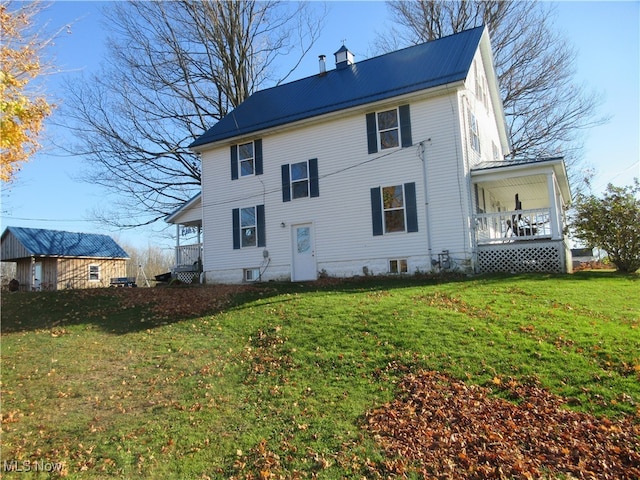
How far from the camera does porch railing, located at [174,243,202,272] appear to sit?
19.1m

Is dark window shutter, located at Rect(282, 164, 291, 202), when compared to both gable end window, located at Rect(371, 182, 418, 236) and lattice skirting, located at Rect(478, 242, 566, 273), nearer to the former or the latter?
gable end window, located at Rect(371, 182, 418, 236)

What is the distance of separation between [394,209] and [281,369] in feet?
28.2

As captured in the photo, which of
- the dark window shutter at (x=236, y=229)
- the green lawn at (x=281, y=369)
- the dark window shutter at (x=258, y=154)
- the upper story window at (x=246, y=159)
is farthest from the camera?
the upper story window at (x=246, y=159)

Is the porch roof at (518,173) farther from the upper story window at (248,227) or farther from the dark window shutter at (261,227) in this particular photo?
the upper story window at (248,227)

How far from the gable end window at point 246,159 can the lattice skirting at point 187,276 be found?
4.68m

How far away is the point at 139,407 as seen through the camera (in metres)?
5.91

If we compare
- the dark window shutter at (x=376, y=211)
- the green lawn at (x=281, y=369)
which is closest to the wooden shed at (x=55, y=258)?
the green lawn at (x=281, y=369)

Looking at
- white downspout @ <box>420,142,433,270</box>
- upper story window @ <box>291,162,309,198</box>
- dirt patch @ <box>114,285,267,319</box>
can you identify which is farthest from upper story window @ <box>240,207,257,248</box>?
white downspout @ <box>420,142,433,270</box>

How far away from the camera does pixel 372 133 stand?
1490cm

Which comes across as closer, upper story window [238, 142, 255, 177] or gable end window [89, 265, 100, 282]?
upper story window [238, 142, 255, 177]

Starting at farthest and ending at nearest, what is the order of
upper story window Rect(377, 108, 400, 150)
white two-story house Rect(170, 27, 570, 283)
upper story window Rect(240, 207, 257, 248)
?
upper story window Rect(240, 207, 257, 248), upper story window Rect(377, 108, 400, 150), white two-story house Rect(170, 27, 570, 283)

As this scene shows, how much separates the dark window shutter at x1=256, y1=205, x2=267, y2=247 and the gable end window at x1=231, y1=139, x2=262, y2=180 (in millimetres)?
1433

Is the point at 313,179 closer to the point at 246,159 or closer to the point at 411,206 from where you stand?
the point at 246,159

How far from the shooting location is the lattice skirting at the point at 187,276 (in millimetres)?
19203
